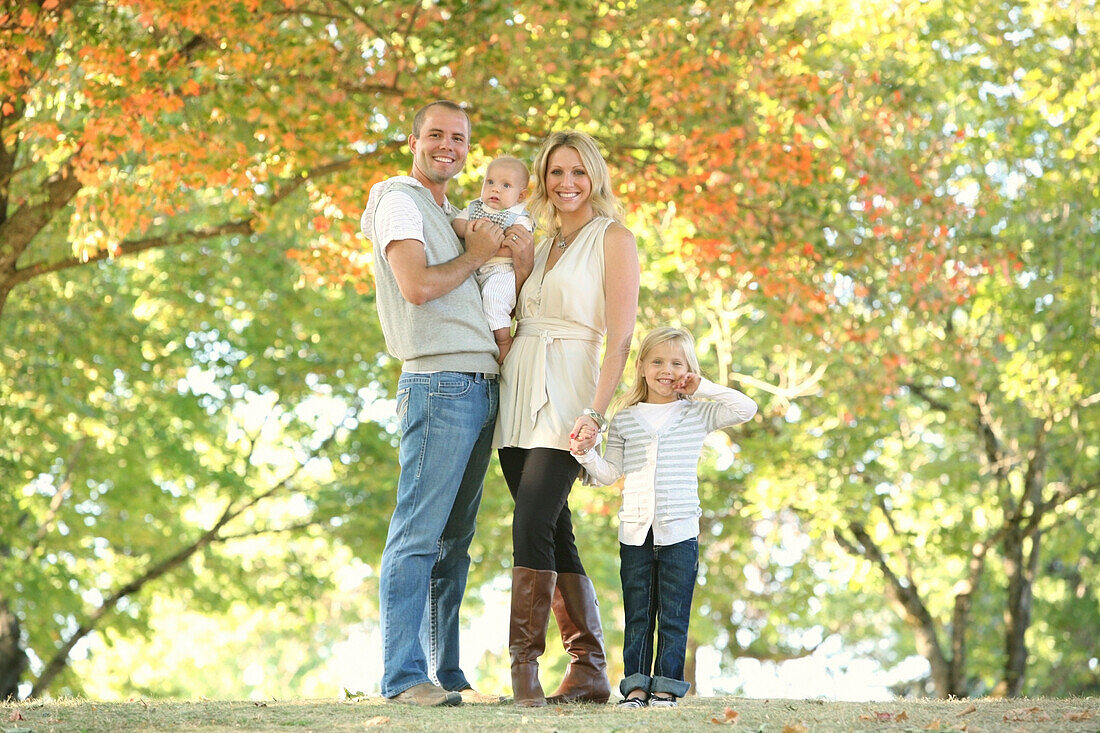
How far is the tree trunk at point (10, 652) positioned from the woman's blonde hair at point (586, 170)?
39.2 ft

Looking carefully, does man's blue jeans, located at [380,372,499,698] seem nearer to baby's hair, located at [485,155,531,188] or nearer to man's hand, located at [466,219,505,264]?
man's hand, located at [466,219,505,264]

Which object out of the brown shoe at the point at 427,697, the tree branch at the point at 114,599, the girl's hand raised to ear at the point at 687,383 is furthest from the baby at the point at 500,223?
the tree branch at the point at 114,599

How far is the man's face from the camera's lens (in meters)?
4.36

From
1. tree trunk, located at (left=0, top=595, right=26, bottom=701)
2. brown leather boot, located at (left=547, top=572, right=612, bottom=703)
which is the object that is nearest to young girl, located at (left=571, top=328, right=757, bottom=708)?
brown leather boot, located at (left=547, top=572, right=612, bottom=703)

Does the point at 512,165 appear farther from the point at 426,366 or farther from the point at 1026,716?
the point at 1026,716

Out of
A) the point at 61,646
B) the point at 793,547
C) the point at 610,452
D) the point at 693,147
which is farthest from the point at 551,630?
the point at 610,452

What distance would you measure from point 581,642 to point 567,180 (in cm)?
179

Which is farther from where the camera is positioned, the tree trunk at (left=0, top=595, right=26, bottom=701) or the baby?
the tree trunk at (left=0, top=595, right=26, bottom=701)

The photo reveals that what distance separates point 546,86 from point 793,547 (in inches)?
392

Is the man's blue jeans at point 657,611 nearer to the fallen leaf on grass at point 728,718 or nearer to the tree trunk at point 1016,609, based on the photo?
the fallen leaf on grass at point 728,718

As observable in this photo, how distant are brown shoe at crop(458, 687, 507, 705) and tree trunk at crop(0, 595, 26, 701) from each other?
11452 millimetres

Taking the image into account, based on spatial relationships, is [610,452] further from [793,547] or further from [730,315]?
[793,547]

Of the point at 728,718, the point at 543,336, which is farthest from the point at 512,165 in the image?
the point at 728,718

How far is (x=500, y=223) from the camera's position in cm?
438
